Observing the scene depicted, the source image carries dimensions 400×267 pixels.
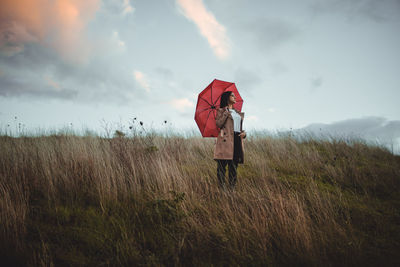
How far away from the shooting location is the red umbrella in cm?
369

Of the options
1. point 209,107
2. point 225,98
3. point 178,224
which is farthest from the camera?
point 209,107

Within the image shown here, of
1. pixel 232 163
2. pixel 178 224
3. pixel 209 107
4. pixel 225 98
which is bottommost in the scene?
pixel 178 224

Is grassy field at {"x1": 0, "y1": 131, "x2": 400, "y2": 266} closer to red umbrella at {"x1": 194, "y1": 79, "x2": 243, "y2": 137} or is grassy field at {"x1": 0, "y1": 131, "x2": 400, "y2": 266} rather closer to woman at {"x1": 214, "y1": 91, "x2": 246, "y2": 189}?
woman at {"x1": 214, "y1": 91, "x2": 246, "y2": 189}

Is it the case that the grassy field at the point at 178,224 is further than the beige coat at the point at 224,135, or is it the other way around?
the beige coat at the point at 224,135

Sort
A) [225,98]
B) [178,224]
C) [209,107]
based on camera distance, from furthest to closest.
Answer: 1. [209,107]
2. [225,98]
3. [178,224]

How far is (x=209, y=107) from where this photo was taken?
12.2ft

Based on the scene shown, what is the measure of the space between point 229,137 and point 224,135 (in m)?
0.11

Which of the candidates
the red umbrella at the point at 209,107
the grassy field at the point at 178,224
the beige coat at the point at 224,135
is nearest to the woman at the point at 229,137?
the beige coat at the point at 224,135

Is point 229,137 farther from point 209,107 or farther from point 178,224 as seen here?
point 178,224

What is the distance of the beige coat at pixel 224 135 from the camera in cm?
345

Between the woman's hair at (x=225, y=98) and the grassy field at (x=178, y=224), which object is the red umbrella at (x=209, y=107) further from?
the grassy field at (x=178, y=224)

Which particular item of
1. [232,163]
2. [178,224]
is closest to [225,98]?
[232,163]

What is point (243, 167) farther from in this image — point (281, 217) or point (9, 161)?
point (9, 161)

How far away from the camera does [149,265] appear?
72.0 inches
